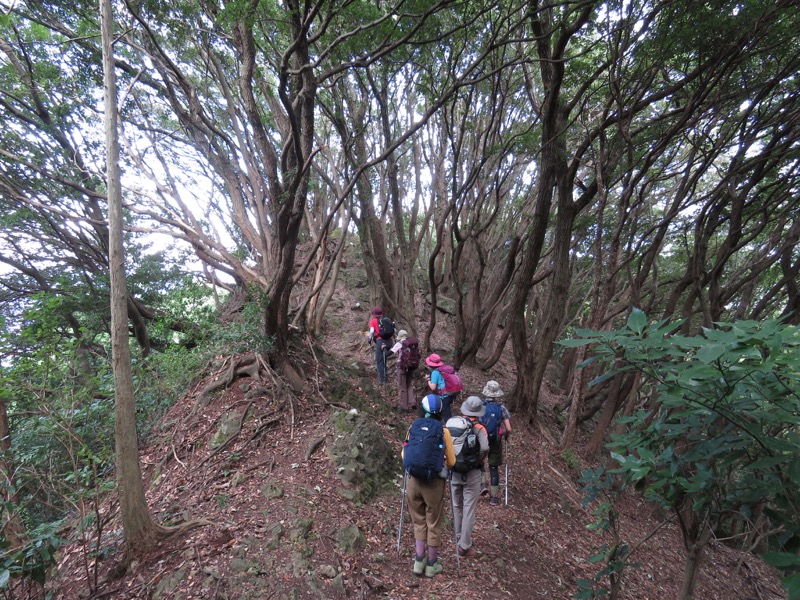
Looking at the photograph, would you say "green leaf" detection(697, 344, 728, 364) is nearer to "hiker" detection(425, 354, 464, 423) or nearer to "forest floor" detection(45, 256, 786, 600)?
"forest floor" detection(45, 256, 786, 600)

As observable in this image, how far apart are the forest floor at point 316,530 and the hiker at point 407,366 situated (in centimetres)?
43

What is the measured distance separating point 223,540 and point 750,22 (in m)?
9.92

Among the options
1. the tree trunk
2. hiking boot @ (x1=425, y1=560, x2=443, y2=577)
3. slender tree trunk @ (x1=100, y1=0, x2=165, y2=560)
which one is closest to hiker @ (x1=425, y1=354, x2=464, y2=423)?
hiking boot @ (x1=425, y1=560, x2=443, y2=577)

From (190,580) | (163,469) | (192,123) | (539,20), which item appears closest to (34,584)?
(190,580)

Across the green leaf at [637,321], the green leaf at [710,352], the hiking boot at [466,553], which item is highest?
the green leaf at [637,321]

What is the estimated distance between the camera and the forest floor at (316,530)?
384 cm

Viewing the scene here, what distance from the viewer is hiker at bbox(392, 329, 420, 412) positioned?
25.5ft

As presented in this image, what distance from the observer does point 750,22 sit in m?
5.51

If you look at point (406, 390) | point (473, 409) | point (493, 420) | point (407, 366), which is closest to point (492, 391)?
point (493, 420)

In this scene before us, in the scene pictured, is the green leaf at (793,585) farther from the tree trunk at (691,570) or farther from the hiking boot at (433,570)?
the hiking boot at (433,570)

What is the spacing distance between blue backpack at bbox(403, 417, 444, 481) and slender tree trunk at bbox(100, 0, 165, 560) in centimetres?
277

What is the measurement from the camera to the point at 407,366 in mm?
7836

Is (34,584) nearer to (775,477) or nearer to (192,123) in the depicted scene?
(775,477)

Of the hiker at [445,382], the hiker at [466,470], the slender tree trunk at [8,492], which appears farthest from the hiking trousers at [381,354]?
the slender tree trunk at [8,492]
